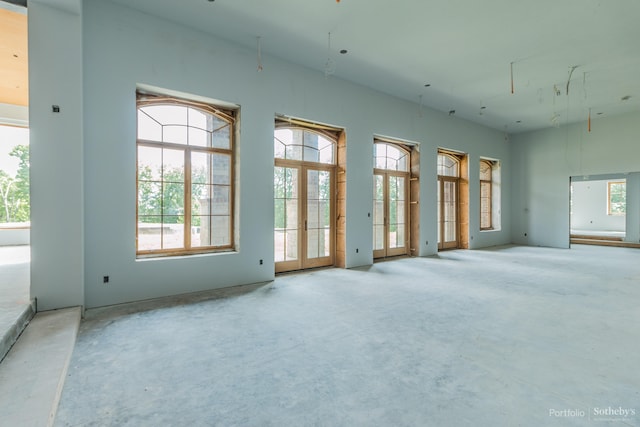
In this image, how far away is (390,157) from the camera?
7.67 metres

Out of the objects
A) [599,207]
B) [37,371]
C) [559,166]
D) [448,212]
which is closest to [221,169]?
[37,371]

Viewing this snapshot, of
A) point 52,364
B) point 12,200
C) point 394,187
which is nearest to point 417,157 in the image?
point 394,187

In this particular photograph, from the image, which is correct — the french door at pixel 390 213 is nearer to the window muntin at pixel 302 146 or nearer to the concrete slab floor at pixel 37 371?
the window muntin at pixel 302 146

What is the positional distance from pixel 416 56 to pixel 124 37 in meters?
4.49

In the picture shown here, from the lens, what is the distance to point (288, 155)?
5.91 metres

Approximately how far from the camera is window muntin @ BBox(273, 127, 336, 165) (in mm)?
5809

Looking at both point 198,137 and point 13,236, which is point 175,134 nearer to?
point 198,137

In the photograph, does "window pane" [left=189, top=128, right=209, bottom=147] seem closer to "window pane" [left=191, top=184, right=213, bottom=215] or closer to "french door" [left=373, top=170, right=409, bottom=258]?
"window pane" [left=191, top=184, right=213, bottom=215]

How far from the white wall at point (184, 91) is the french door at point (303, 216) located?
1.46 ft

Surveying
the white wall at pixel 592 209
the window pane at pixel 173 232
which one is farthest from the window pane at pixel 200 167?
the white wall at pixel 592 209

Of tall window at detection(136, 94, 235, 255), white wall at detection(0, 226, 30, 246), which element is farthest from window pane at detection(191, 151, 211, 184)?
white wall at detection(0, 226, 30, 246)

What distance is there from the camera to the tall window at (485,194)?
10312 millimetres

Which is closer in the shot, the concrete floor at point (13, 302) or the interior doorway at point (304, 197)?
the concrete floor at point (13, 302)

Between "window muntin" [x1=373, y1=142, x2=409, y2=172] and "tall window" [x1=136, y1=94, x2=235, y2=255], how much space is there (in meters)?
3.61
